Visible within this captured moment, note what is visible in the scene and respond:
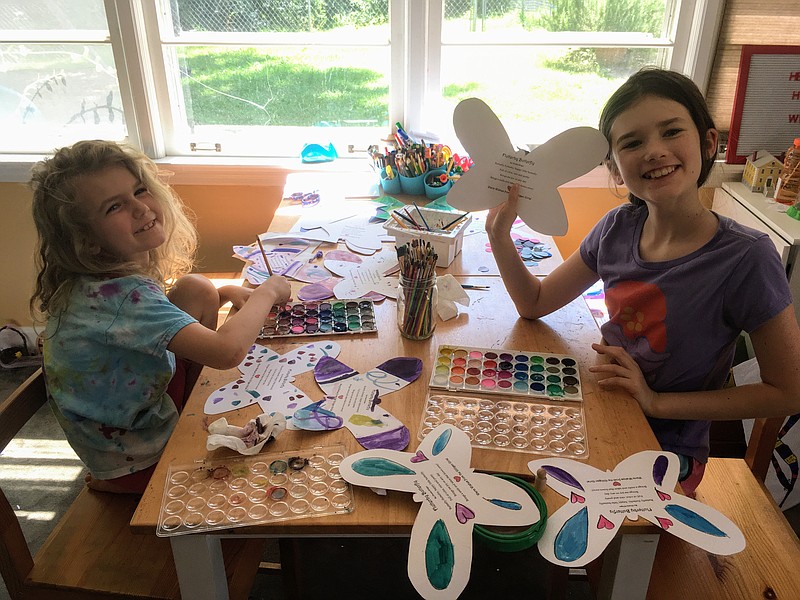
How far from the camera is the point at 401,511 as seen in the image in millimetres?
803

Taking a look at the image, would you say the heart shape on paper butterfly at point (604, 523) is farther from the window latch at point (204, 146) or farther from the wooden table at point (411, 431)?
the window latch at point (204, 146)

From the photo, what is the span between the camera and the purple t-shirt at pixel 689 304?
104 cm

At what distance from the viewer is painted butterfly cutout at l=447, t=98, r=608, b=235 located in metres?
1.19

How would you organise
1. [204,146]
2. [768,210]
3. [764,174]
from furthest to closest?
[204,146]
[764,174]
[768,210]

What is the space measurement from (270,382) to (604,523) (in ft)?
1.88

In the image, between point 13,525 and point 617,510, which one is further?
point 13,525

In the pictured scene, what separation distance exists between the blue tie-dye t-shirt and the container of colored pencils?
388 mm

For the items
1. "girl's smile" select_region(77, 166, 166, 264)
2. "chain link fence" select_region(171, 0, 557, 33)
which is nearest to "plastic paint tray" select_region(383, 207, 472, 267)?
"girl's smile" select_region(77, 166, 166, 264)

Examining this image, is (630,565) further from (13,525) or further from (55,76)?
(55,76)

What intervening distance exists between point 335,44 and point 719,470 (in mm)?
1921

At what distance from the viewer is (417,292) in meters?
1.16

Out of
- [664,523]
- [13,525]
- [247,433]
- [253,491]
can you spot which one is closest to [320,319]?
[247,433]

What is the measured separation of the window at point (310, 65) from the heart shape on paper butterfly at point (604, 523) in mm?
1883

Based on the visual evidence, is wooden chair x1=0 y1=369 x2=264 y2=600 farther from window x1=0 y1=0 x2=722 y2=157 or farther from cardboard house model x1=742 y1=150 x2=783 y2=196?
cardboard house model x1=742 y1=150 x2=783 y2=196
